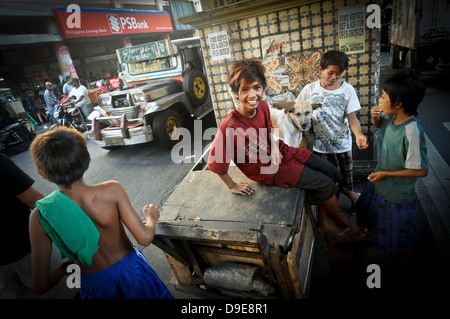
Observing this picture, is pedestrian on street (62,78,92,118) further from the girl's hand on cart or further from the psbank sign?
the girl's hand on cart

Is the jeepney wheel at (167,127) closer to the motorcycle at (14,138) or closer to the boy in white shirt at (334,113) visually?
the boy in white shirt at (334,113)

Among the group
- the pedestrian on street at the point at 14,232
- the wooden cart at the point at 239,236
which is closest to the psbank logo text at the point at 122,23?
the pedestrian on street at the point at 14,232

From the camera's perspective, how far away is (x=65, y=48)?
42.9 ft

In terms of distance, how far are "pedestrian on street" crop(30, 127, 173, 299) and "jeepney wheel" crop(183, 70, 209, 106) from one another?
5789 mm

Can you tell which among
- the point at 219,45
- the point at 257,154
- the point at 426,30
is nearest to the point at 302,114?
the point at 257,154

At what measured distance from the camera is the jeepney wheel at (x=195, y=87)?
6906mm

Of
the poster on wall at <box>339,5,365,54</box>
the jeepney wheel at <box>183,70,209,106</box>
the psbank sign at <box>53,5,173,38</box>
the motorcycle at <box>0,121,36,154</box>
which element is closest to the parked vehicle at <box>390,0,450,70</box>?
the poster on wall at <box>339,5,365,54</box>

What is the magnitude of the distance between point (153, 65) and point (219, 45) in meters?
3.94

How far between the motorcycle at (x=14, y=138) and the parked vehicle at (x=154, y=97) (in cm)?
426

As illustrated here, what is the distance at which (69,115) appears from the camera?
9.01 m

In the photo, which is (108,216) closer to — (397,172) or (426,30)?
(397,172)

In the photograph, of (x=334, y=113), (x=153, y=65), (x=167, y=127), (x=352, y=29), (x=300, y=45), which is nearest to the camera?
(x=334, y=113)
